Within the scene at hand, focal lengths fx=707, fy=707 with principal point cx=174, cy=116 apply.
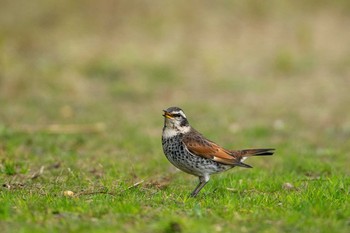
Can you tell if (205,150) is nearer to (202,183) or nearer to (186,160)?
(186,160)

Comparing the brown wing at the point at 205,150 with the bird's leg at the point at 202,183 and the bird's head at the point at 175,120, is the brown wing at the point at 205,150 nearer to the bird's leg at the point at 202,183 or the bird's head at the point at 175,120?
the bird's head at the point at 175,120

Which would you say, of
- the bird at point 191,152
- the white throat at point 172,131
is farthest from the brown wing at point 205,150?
the white throat at point 172,131

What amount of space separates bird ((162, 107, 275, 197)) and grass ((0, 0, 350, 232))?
0.34 metres

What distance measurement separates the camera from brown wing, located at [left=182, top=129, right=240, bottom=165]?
9375mm

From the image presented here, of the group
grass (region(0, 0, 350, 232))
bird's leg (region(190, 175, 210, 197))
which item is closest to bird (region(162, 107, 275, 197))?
bird's leg (region(190, 175, 210, 197))

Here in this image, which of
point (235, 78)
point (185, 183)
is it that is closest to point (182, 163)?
point (185, 183)

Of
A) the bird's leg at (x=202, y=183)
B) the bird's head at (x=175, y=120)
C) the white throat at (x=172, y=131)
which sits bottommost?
the bird's leg at (x=202, y=183)

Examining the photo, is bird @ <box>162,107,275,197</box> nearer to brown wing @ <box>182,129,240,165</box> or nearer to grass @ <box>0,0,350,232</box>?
brown wing @ <box>182,129,240,165</box>

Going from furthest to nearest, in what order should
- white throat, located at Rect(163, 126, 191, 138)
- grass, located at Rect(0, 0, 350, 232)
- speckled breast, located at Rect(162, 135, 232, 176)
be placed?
white throat, located at Rect(163, 126, 191, 138)
speckled breast, located at Rect(162, 135, 232, 176)
grass, located at Rect(0, 0, 350, 232)

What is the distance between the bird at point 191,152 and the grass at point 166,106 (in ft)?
1.11

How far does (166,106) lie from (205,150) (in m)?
9.63

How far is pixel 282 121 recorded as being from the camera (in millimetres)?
17141

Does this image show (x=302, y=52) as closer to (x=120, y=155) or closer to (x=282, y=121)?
(x=282, y=121)

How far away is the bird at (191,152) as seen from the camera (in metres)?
9.35
